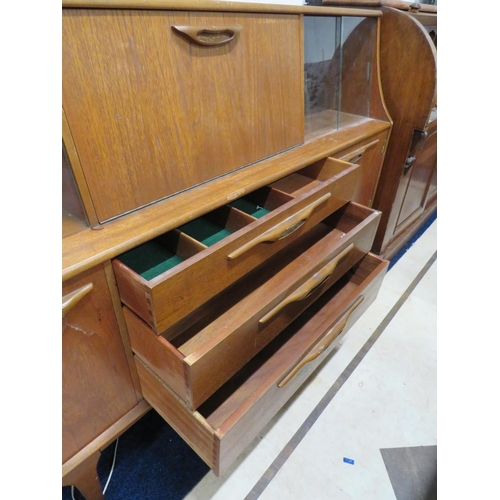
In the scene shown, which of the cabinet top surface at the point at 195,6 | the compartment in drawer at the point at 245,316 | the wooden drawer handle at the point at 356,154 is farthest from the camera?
the wooden drawer handle at the point at 356,154

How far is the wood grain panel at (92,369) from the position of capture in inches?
22.5

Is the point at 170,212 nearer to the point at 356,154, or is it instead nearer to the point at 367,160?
the point at 356,154

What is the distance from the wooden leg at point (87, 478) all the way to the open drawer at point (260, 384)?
0.56 ft

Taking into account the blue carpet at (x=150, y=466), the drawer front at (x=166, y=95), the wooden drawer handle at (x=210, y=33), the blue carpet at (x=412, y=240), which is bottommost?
the blue carpet at (x=412, y=240)

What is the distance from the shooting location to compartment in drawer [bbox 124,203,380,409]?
61cm

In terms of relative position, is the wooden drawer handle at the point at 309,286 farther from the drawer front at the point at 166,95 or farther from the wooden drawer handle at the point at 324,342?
the drawer front at the point at 166,95

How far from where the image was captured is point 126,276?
0.56 meters

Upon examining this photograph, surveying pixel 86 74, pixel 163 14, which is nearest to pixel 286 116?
pixel 163 14

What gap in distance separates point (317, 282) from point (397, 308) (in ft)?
2.66

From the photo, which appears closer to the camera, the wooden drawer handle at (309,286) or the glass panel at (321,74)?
the wooden drawer handle at (309,286)

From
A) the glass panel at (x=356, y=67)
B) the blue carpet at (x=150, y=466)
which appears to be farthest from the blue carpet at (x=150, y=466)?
the glass panel at (x=356, y=67)

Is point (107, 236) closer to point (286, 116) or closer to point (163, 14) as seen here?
point (163, 14)

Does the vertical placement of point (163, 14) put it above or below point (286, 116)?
above

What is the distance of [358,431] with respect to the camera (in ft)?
3.38
